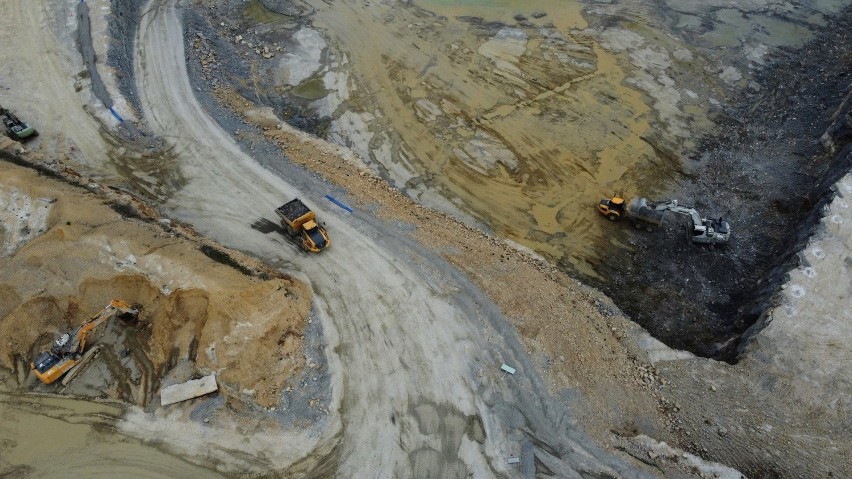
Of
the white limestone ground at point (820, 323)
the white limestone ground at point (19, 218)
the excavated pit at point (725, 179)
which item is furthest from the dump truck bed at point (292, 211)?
the white limestone ground at point (820, 323)

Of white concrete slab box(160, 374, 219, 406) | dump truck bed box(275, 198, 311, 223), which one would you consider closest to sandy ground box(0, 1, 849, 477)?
white concrete slab box(160, 374, 219, 406)

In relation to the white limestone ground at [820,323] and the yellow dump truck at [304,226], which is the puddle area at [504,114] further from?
the white limestone ground at [820,323]

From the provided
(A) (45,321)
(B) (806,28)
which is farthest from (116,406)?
(B) (806,28)

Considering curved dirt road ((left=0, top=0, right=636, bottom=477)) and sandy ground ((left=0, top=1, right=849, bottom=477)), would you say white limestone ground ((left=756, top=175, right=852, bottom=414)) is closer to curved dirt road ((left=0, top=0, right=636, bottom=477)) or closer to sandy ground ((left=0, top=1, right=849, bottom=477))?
sandy ground ((left=0, top=1, right=849, bottom=477))

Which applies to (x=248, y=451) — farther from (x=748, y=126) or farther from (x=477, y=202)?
(x=748, y=126)

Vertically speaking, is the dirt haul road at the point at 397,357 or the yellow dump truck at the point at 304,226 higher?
the yellow dump truck at the point at 304,226

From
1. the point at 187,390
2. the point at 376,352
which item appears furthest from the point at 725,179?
the point at 187,390

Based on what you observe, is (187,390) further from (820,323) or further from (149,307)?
(820,323)
